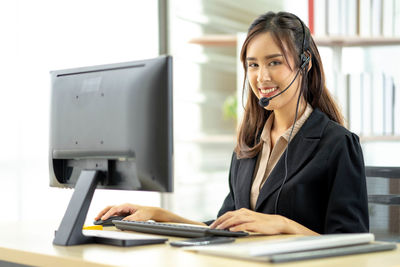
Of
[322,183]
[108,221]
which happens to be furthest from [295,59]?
[108,221]

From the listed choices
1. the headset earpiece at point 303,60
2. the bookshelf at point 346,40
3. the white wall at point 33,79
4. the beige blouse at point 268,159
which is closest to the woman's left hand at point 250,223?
the beige blouse at point 268,159

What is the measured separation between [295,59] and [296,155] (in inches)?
13.5

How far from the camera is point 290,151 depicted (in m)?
2.03

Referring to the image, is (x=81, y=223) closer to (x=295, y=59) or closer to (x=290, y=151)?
(x=290, y=151)

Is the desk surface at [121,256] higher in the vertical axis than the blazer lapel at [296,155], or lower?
lower

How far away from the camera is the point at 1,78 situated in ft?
10.7

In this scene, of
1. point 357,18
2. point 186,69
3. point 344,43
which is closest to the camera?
point 357,18

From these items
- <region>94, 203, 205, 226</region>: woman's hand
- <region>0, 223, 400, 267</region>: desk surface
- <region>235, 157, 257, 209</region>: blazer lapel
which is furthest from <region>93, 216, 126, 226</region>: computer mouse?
<region>235, 157, 257, 209</region>: blazer lapel

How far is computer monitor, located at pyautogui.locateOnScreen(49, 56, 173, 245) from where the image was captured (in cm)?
158

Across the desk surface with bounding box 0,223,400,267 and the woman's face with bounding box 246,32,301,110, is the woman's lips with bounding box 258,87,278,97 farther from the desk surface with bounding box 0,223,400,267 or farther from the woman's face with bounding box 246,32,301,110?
the desk surface with bounding box 0,223,400,267

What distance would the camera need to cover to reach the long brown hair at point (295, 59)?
2.13m

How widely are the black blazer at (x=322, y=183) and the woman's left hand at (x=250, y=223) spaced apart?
21 centimetres

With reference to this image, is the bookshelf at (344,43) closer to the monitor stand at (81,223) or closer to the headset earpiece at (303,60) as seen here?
the headset earpiece at (303,60)

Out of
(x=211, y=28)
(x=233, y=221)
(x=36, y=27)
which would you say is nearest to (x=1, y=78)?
(x=36, y=27)
